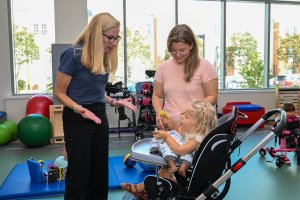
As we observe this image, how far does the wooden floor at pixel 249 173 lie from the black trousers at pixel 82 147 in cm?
111

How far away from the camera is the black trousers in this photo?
1.88 m

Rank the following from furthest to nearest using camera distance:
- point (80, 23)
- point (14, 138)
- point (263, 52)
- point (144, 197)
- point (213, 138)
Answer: point (263, 52), point (80, 23), point (14, 138), point (144, 197), point (213, 138)

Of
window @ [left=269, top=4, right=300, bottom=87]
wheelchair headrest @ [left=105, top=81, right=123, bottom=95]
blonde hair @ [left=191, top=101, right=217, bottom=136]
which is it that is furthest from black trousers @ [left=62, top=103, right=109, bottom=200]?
window @ [left=269, top=4, right=300, bottom=87]

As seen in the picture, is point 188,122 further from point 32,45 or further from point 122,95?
point 32,45

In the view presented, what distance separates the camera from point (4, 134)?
16.7 ft

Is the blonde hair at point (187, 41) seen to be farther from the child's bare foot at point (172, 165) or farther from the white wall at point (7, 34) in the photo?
the white wall at point (7, 34)

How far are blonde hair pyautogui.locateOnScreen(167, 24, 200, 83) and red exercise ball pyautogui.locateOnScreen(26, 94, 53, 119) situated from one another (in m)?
3.99

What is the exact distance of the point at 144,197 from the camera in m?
2.20

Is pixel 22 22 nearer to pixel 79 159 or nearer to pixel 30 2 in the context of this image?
pixel 30 2

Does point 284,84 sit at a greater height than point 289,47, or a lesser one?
lesser

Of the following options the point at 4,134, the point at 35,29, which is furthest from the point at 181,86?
the point at 35,29

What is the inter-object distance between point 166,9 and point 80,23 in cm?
204

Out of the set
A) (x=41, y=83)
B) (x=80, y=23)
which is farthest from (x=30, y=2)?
(x=41, y=83)

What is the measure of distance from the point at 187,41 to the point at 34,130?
3575mm
